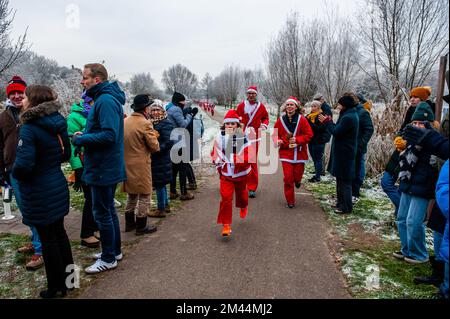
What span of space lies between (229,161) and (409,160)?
229 centimetres

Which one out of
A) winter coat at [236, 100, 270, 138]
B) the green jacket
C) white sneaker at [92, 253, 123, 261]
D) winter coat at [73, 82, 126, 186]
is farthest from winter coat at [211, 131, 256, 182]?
winter coat at [236, 100, 270, 138]

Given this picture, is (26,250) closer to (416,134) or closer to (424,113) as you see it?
(416,134)

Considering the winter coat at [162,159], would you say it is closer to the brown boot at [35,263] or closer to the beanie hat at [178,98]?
the beanie hat at [178,98]

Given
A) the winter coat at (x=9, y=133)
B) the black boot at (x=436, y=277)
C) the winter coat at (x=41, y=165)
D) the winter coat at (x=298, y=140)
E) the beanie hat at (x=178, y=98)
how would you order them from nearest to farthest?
the winter coat at (x=41, y=165)
the black boot at (x=436, y=277)
the winter coat at (x=9, y=133)
the winter coat at (x=298, y=140)
the beanie hat at (x=178, y=98)

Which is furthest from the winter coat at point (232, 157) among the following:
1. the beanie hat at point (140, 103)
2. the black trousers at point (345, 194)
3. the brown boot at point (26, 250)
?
the brown boot at point (26, 250)

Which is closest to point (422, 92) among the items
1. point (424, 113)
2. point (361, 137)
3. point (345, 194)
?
point (424, 113)

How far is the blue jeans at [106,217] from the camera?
11.3 feet

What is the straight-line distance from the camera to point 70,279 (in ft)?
10.9

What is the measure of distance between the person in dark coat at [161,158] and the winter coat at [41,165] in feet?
6.76

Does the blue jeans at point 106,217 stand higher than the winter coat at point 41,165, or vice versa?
the winter coat at point 41,165

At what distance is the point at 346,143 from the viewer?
5488 millimetres

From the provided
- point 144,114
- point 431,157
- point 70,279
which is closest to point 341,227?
point 431,157

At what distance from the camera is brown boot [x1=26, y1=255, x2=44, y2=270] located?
3.62m
